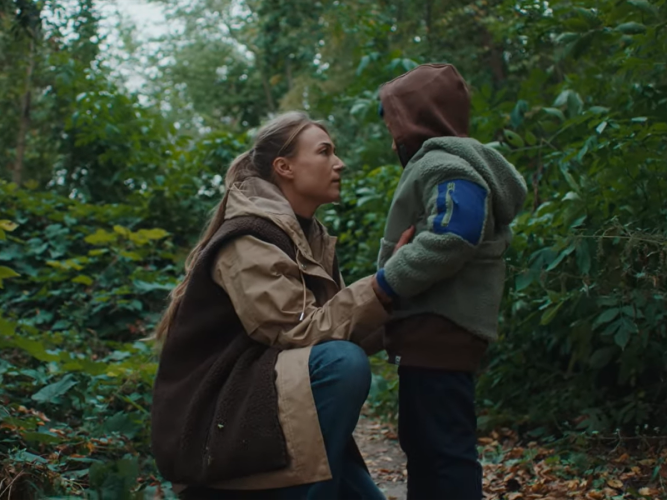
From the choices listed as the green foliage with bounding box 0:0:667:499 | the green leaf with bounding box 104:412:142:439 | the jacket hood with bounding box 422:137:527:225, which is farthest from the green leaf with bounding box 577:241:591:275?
the green leaf with bounding box 104:412:142:439

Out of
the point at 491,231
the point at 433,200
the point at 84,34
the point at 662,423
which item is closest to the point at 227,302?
the point at 433,200

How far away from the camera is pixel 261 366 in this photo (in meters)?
2.42

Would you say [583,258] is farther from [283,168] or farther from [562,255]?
[283,168]

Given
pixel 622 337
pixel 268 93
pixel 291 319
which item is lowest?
pixel 622 337

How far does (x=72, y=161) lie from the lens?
915cm

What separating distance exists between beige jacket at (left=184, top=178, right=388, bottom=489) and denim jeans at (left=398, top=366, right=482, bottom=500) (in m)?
0.26

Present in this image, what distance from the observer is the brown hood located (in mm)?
2656

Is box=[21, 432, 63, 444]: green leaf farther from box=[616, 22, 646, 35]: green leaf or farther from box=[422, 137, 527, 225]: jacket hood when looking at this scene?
box=[616, 22, 646, 35]: green leaf

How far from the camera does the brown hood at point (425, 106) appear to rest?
105 inches

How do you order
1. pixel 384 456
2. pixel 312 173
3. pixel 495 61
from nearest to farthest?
pixel 312 173
pixel 384 456
pixel 495 61

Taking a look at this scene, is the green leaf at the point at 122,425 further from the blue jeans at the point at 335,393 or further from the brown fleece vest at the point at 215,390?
the blue jeans at the point at 335,393

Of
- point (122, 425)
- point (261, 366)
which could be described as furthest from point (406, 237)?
point (122, 425)

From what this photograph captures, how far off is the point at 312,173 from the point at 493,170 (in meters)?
0.65

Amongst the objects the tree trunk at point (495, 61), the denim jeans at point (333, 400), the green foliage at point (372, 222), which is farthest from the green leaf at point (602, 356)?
the tree trunk at point (495, 61)
